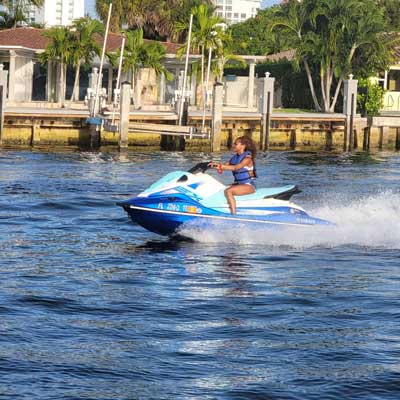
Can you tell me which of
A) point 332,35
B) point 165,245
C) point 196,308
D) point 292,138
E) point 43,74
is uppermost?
point 332,35

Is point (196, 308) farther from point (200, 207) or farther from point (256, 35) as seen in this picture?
point (256, 35)

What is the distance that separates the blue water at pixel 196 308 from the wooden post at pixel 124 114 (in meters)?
17.1

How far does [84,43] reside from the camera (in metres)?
53.9

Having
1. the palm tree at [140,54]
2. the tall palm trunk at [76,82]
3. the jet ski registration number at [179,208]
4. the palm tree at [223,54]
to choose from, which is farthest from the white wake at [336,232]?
the palm tree at [223,54]

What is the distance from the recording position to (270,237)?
18.7 m

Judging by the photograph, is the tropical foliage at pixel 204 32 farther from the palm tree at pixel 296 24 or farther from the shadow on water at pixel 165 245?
the shadow on water at pixel 165 245

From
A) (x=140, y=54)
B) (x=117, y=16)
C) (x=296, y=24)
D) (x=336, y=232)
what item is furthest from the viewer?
(x=117, y=16)

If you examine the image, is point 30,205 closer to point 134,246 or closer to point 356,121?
point 134,246

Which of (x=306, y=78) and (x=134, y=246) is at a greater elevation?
(x=306, y=78)

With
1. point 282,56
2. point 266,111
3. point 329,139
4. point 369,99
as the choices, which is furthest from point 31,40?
point 282,56

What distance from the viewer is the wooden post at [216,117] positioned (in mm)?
43094

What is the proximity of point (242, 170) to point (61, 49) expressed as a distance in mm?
36593

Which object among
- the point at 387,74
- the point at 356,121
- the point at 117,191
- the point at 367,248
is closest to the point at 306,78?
the point at 387,74

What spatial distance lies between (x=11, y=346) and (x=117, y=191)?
16786mm
